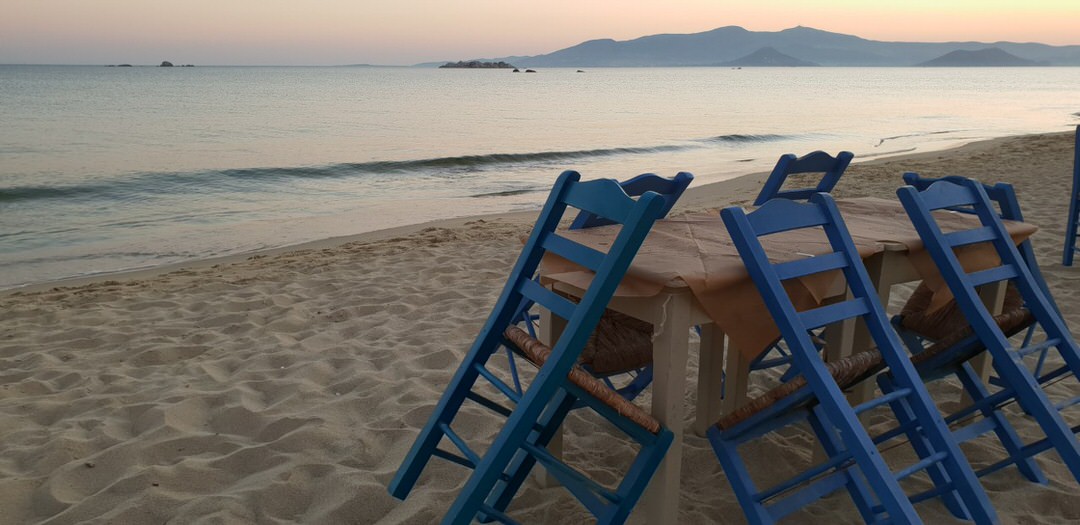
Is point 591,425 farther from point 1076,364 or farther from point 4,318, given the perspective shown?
point 4,318

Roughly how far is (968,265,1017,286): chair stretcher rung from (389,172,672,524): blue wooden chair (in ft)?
3.88

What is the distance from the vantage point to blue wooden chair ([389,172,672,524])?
79.6 inches

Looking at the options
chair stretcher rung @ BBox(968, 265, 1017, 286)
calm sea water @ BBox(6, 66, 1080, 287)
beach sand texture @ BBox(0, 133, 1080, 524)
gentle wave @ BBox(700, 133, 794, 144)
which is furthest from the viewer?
gentle wave @ BBox(700, 133, 794, 144)

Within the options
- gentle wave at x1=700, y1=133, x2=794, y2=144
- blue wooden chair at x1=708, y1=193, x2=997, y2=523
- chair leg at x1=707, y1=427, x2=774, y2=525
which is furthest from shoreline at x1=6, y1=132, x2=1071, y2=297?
gentle wave at x1=700, y1=133, x2=794, y2=144

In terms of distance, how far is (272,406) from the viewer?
3557 millimetres

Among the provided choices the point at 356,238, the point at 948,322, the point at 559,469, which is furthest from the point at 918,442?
the point at 356,238

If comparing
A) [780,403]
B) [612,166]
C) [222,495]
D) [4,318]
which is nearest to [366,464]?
[222,495]

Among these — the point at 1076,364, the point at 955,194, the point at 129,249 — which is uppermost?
the point at 955,194

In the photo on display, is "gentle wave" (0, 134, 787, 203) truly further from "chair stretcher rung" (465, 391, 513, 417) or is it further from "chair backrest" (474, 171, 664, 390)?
"chair backrest" (474, 171, 664, 390)

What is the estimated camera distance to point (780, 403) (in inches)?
83.8

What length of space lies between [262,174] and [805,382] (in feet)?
45.9

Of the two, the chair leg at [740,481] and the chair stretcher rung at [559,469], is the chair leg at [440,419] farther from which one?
the chair leg at [740,481]

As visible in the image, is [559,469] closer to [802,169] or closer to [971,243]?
[971,243]

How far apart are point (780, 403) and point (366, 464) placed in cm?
166
